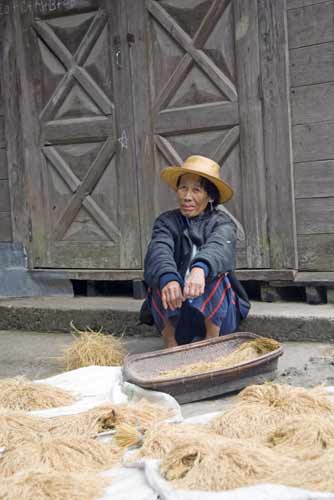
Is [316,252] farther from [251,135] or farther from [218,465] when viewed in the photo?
[218,465]

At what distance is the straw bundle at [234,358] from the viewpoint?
379 centimetres

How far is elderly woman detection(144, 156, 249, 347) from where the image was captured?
408 cm

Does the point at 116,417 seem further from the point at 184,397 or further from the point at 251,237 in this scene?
the point at 251,237

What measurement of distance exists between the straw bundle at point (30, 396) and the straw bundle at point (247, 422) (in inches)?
36.5

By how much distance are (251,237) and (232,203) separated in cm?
29

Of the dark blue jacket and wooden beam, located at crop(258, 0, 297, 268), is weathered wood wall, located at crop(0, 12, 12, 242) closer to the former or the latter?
the dark blue jacket

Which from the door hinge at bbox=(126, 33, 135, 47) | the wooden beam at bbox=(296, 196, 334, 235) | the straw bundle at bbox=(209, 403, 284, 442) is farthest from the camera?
the door hinge at bbox=(126, 33, 135, 47)

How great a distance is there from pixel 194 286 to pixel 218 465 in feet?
5.26

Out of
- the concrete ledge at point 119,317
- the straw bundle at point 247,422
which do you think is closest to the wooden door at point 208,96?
the concrete ledge at point 119,317

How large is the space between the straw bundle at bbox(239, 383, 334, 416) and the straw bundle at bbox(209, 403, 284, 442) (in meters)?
0.06

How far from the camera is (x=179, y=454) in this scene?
2.42m

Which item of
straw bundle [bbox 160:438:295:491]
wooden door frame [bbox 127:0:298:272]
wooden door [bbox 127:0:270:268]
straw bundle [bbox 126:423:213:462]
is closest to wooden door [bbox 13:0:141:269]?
wooden door [bbox 127:0:270:268]

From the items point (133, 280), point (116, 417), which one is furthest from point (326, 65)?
point (116, 417)

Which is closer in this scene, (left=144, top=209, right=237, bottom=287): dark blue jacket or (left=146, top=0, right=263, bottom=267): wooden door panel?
(left=144, top=209, right=237, bottom=287): dark blue jacket
